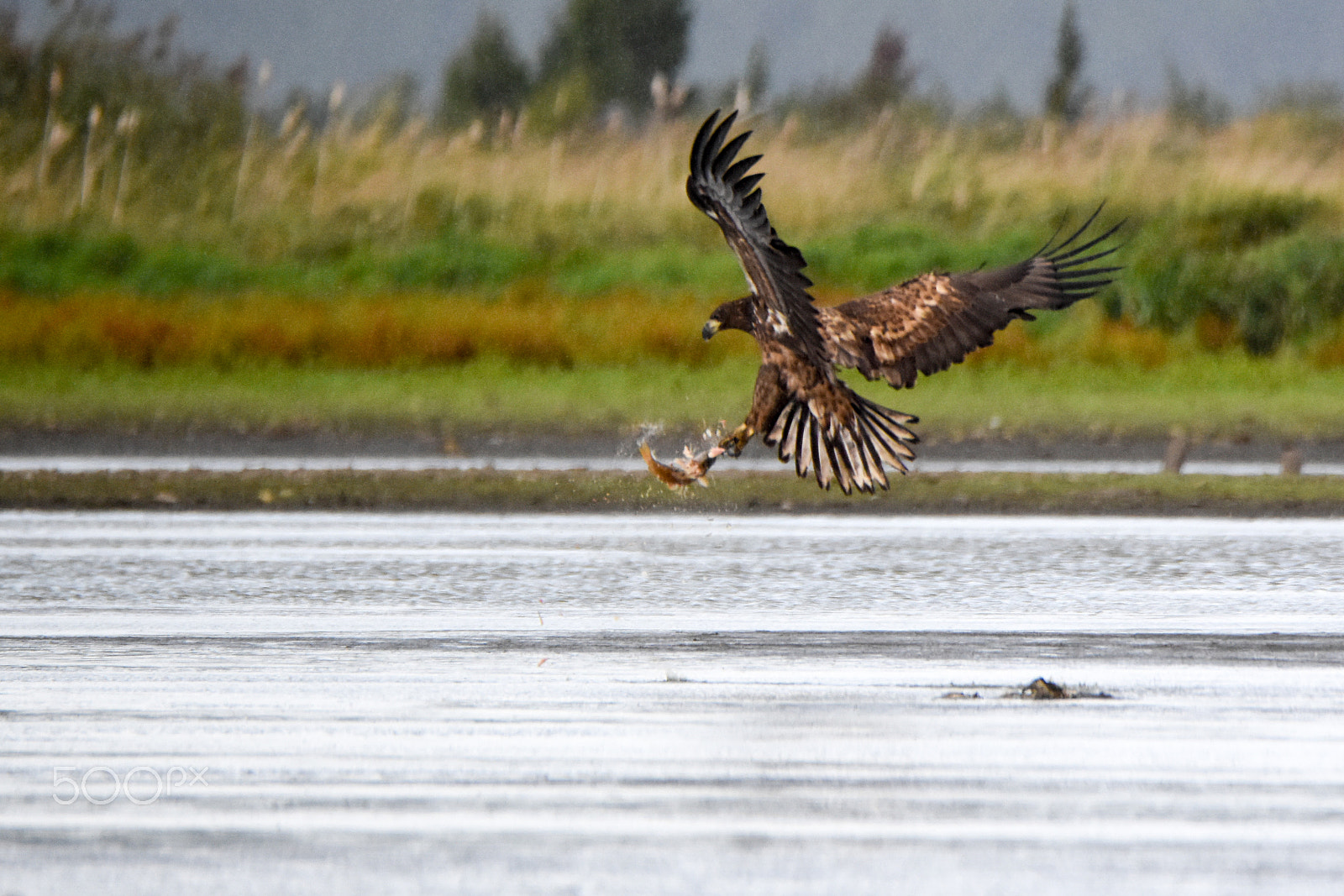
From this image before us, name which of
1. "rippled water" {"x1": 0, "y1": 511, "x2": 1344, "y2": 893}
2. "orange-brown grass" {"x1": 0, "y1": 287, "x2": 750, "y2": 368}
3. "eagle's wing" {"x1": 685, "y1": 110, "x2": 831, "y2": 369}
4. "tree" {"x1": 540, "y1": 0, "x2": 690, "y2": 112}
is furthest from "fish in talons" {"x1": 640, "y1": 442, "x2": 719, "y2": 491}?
"tree" {"x1": 540, "y1": 0, "x2": 690, "y2": 112}

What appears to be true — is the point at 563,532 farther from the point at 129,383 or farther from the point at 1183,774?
the point at 129,383

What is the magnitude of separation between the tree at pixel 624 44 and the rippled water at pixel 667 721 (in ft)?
157

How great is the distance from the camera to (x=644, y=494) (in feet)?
60.9

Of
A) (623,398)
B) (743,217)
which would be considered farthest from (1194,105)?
(743,217)

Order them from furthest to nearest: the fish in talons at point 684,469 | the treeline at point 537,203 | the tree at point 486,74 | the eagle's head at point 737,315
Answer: the tree at point 486,74 → the treeline at point 537,203 → the fish in talons at point 684,469 → the eagle's head at point 737,315

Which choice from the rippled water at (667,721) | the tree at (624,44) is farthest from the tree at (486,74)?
the rippled water at (667,721)

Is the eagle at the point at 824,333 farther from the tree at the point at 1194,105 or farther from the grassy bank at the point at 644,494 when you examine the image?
the tree at the point at 1194,105

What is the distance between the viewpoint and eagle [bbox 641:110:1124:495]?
9.58 m

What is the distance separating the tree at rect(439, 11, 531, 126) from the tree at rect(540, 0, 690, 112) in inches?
45.9

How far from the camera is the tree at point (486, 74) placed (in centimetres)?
6419

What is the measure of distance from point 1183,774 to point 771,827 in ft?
5.10

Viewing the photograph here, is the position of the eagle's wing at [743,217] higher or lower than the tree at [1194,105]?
lower

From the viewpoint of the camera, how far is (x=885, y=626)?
1129cm

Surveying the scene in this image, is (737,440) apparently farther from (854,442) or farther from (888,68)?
(888,68)
